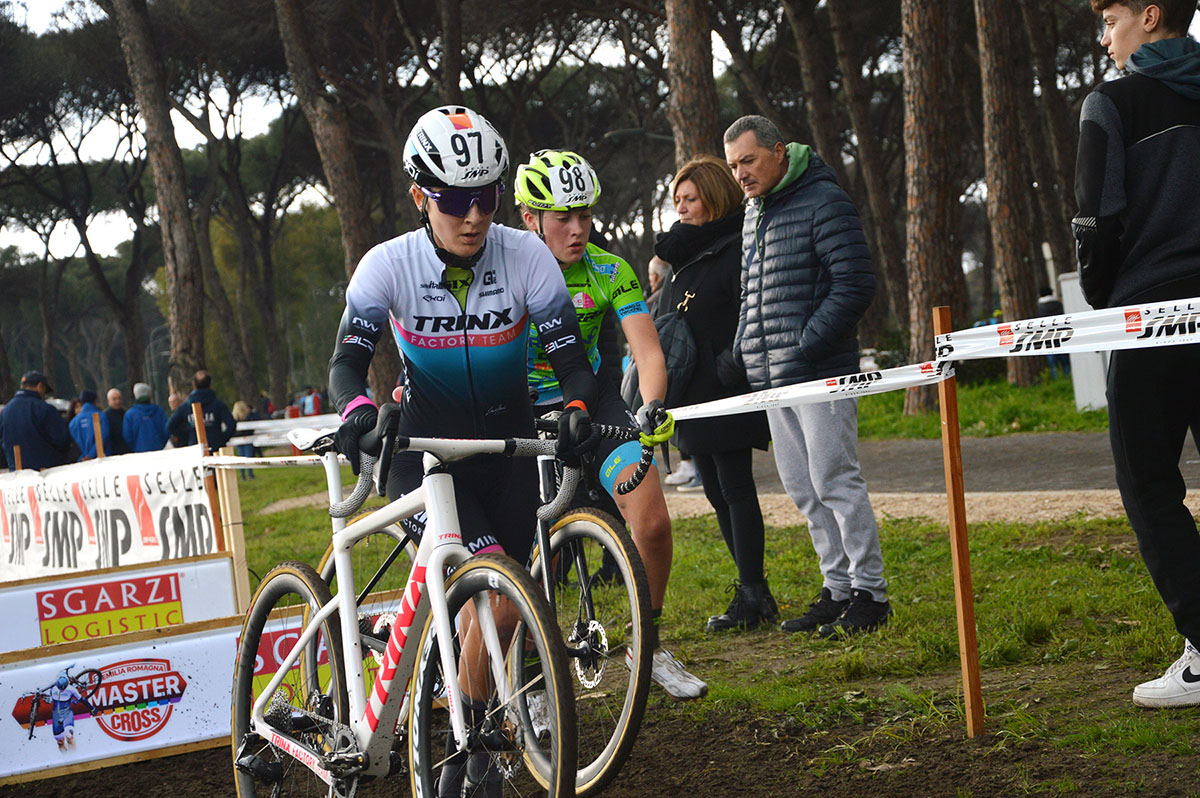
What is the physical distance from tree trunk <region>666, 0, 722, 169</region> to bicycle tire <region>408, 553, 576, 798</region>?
12.0 m

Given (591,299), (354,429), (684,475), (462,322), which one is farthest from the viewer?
(684,475)

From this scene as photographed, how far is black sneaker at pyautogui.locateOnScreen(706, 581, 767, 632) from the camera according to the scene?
6.21 m

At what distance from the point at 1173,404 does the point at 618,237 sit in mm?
37455

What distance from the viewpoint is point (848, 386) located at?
441cm

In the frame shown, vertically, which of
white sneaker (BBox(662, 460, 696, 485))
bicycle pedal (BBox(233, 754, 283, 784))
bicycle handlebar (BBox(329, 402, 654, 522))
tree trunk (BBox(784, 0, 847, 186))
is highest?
tree trunk (BBox(784, 0, 847, 186))

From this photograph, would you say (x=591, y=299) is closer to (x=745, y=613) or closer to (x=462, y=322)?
(x=462, y=322)

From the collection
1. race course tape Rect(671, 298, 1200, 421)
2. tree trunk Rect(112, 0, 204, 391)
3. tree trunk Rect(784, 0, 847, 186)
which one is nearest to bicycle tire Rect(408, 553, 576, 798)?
race course tape Rect(671, 298, 1200, 421)

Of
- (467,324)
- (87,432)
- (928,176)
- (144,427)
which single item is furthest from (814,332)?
(87,432)

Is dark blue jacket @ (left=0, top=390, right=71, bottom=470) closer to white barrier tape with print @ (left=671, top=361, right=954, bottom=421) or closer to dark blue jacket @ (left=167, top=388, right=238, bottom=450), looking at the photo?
dark blue jacket @ (left=167, top=388, right=238, bottom=450)

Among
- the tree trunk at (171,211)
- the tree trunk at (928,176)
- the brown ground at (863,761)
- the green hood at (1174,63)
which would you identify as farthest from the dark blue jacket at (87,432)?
the green hood at (1174,63)

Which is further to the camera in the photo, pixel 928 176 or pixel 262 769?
pixel 928 176

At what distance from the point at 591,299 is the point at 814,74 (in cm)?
2114

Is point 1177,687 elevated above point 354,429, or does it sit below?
below

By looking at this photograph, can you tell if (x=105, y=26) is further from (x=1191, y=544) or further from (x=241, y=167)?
(x=1191, y=544)
